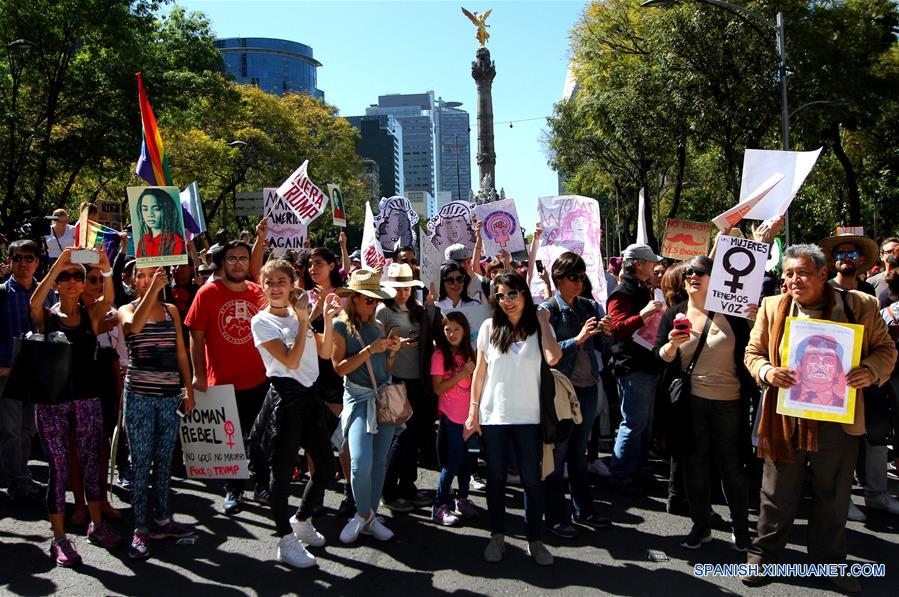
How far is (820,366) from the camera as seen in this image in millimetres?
4207

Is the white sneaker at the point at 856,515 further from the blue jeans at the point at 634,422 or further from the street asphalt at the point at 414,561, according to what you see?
the blue jeans at the point at 634,422

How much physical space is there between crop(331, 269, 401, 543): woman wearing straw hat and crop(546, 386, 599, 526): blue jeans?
110cm

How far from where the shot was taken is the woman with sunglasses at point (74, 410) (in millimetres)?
4785

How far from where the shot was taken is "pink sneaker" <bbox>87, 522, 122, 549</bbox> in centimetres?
502

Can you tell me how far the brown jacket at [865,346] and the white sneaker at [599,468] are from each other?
2.55 metres

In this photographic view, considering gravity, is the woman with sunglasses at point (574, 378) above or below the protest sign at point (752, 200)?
below

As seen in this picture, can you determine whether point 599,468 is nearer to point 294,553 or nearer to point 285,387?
point 294,553

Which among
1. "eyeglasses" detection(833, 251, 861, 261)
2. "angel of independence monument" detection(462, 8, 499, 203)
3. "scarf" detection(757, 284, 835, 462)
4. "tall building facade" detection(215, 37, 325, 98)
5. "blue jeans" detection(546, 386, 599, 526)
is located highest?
"tall building facade" detection(215, 37, 325, 98)

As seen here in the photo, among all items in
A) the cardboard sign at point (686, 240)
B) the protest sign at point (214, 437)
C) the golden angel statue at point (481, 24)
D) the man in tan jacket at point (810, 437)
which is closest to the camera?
the man in tan jacket at point (810, 437)

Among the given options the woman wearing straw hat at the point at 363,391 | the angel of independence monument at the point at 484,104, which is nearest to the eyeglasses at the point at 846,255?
the woman wearing straw hat at the point at 363,391

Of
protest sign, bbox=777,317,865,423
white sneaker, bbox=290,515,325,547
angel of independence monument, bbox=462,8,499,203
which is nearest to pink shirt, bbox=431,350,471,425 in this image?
white sneaker, bbox=290,515,325,547

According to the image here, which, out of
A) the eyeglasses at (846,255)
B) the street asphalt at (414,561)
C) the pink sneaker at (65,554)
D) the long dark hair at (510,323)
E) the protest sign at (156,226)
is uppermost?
the protest sign at (156,226)

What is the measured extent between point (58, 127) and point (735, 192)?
18.0m

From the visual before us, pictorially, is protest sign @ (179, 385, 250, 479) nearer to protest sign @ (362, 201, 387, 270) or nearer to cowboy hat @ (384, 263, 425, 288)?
cowboy hat @ (384, 263, 425, 288)
